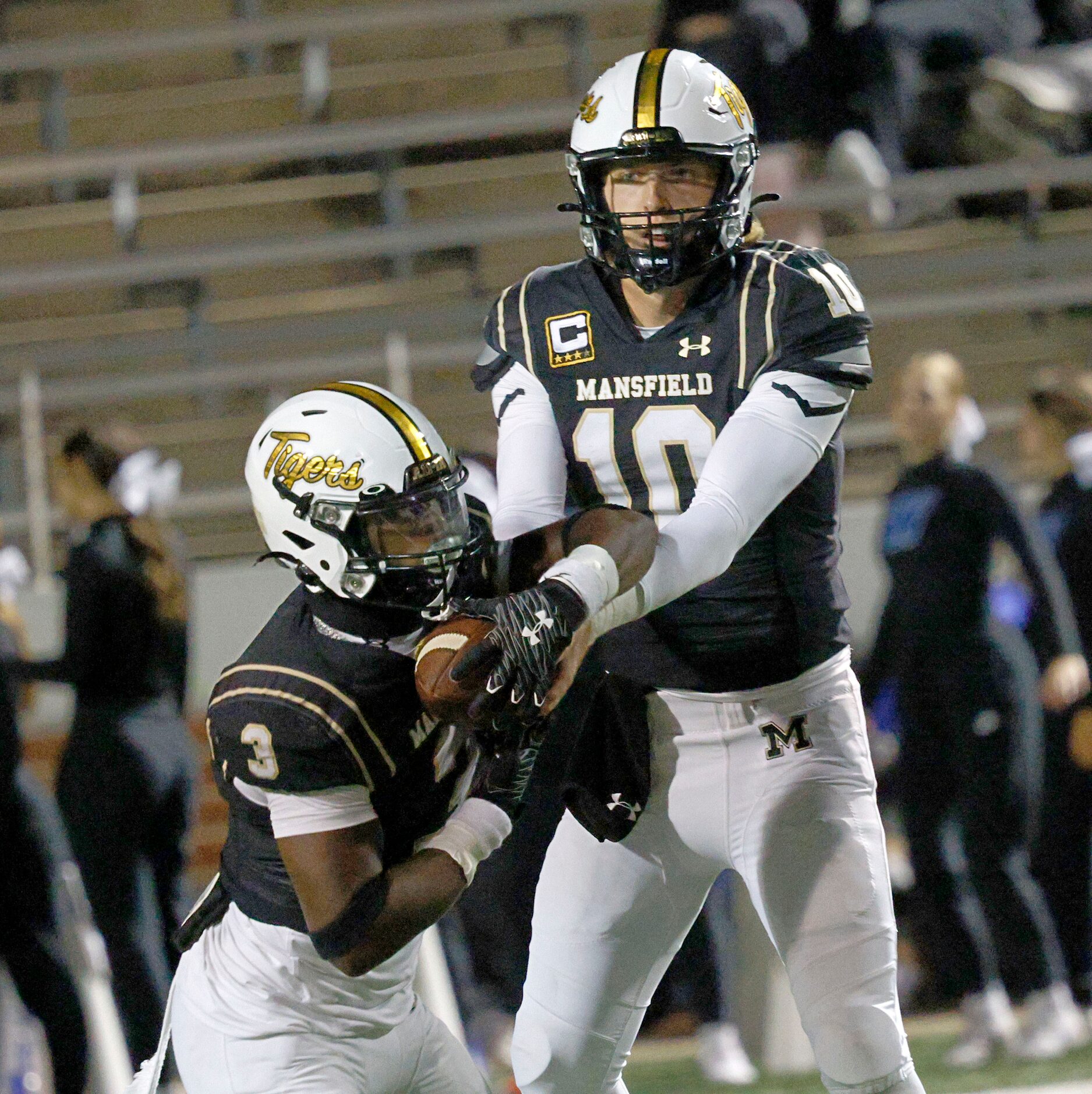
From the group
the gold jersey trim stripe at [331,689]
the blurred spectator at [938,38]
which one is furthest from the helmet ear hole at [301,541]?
the blurred spectator at [938,38]

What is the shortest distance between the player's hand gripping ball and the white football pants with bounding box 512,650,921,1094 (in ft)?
1.94

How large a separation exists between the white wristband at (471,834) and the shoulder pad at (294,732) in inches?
5.0

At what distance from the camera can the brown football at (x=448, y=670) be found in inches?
70.4

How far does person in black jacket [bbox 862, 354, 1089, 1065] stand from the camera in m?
4.15

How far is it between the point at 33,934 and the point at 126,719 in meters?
0.51

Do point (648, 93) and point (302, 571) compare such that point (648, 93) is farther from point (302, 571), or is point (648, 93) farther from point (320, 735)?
point (320, 735)

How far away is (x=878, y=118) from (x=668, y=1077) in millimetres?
3788

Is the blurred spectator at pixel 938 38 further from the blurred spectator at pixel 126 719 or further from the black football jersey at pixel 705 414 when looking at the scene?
the black football jersey at pixel 705 414

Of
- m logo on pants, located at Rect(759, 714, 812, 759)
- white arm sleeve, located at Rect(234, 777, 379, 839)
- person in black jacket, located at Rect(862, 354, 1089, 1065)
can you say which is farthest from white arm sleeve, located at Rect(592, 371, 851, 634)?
person in black jacket, located at Rect(862, 354, 1089, 1065)

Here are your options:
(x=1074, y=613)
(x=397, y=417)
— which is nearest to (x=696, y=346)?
(x=397, y=417)

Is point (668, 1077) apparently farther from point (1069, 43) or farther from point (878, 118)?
point (1069, 43)

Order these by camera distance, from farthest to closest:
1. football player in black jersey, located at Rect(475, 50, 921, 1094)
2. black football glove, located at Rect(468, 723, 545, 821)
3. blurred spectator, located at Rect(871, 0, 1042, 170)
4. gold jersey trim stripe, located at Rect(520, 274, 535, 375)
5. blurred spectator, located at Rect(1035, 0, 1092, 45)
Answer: blurred spectator, located at Rect(1035, 0, 1092, 45) < blurred spectator, located at Rect(871, 0, 1042, 170) < gold jersey trim stripe, located at Rect(520, 274, 535, 375) < football player in black jersey, located at Rect(475, 50, 921, 1094) < black football glove, located at Rect(468, 723, 545, 821)

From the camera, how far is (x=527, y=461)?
233cm

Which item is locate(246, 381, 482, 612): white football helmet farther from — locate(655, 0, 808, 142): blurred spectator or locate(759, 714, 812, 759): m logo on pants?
locate(655, 0, 808, 142): blurred spectator
